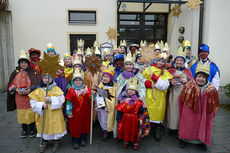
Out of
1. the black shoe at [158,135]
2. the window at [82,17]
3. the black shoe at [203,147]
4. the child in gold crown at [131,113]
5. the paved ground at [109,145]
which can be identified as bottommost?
the paved ground at [109,145]

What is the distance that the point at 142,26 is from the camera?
9977mm

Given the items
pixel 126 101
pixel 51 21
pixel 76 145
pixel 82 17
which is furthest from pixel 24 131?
pixel 82 17

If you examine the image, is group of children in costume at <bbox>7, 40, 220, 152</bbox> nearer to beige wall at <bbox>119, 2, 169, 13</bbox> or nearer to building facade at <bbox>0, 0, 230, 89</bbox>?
building facade at <bbox>0, 0, 230, 89</bbox>

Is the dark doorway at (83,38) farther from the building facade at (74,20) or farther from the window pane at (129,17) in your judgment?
the window pane at (129,17)

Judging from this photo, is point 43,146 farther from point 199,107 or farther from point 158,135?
point 199,107

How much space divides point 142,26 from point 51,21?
547cm

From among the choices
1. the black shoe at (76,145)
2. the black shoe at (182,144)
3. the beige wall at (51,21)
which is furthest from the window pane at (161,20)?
the black shoe at (76,145)

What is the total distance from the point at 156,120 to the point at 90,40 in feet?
23.2

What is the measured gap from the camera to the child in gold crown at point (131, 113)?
3.09 m

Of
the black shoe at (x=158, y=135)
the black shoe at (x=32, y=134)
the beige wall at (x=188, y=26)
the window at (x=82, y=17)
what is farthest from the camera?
the window at (x=82, y=17)

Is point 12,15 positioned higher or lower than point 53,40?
higher

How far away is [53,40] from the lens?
9055mm

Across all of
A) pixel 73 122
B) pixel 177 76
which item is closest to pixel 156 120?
pixel 177 76

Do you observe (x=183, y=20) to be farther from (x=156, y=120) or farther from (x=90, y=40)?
(x=156, y=120)
